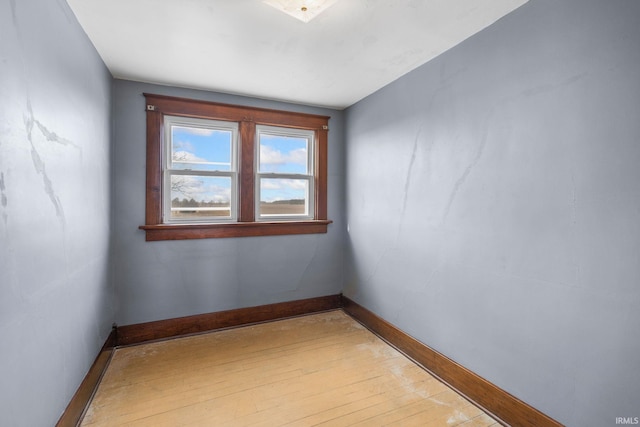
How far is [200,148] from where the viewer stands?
3139 mm

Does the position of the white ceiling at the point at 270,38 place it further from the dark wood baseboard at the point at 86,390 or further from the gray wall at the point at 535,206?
the dark wood baseboard at the point at 86,390

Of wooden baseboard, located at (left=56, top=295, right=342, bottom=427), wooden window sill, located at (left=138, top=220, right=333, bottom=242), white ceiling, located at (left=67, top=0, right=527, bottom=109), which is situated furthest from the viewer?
wooden window sill, located at (left=138, top=220, right=333, bottom=242)

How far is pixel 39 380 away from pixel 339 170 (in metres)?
3.13

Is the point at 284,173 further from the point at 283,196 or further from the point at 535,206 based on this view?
the point at 535,206

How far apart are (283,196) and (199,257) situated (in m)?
1.15

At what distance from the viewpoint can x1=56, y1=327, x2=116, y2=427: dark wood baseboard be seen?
1659 mm

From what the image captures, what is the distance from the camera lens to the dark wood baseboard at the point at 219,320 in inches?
111

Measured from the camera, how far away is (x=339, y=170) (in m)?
3.74

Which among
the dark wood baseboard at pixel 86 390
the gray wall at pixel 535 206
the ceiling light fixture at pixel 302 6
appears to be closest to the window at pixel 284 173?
the gray wall at pixel 535 206

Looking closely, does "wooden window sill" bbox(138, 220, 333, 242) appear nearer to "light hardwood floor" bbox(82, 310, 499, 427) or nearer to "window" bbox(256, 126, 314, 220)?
"window" bbox(256, 126, 314, 220)

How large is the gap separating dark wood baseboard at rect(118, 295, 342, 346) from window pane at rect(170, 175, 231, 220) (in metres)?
1.06

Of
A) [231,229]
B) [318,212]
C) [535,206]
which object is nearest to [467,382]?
[535,206]

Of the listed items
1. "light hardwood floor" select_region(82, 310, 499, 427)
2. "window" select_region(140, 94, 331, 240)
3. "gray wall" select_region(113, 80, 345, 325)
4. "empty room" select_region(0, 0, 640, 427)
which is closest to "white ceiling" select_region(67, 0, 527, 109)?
"empty room" select_region(0, 0, 640, 427)

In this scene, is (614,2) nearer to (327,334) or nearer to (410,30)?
(410,30)
